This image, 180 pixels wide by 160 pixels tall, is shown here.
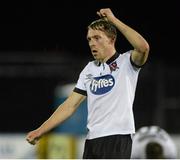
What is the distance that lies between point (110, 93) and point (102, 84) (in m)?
0.05

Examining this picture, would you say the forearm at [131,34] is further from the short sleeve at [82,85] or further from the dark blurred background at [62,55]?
the dark blurred background at [62,55]

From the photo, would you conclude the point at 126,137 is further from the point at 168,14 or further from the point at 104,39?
the point at 168,14

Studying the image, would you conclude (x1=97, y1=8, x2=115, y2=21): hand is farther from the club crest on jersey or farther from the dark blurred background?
the dark blurred background

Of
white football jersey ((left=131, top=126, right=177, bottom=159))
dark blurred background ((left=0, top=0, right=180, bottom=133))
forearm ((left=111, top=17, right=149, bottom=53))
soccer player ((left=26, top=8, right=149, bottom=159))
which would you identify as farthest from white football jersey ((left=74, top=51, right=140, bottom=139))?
dark blurred background ((left=0, top=0, right=180, bottom=133))

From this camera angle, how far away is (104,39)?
3.08m

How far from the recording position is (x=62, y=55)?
976 cm

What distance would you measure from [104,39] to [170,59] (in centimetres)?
717

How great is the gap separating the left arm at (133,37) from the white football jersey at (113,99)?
0.07 metres

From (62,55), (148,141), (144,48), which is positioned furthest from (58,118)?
(62,55)

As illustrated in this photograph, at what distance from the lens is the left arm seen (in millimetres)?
2945

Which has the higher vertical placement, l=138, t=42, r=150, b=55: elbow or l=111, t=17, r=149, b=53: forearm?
l=111, t=17, r=149, b=53: forearm

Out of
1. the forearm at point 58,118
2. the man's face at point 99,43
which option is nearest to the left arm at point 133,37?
the man's face at point 99,43

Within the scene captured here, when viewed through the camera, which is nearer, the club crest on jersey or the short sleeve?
the club crest on jersey

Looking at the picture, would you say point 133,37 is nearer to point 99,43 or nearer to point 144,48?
point 144,48
